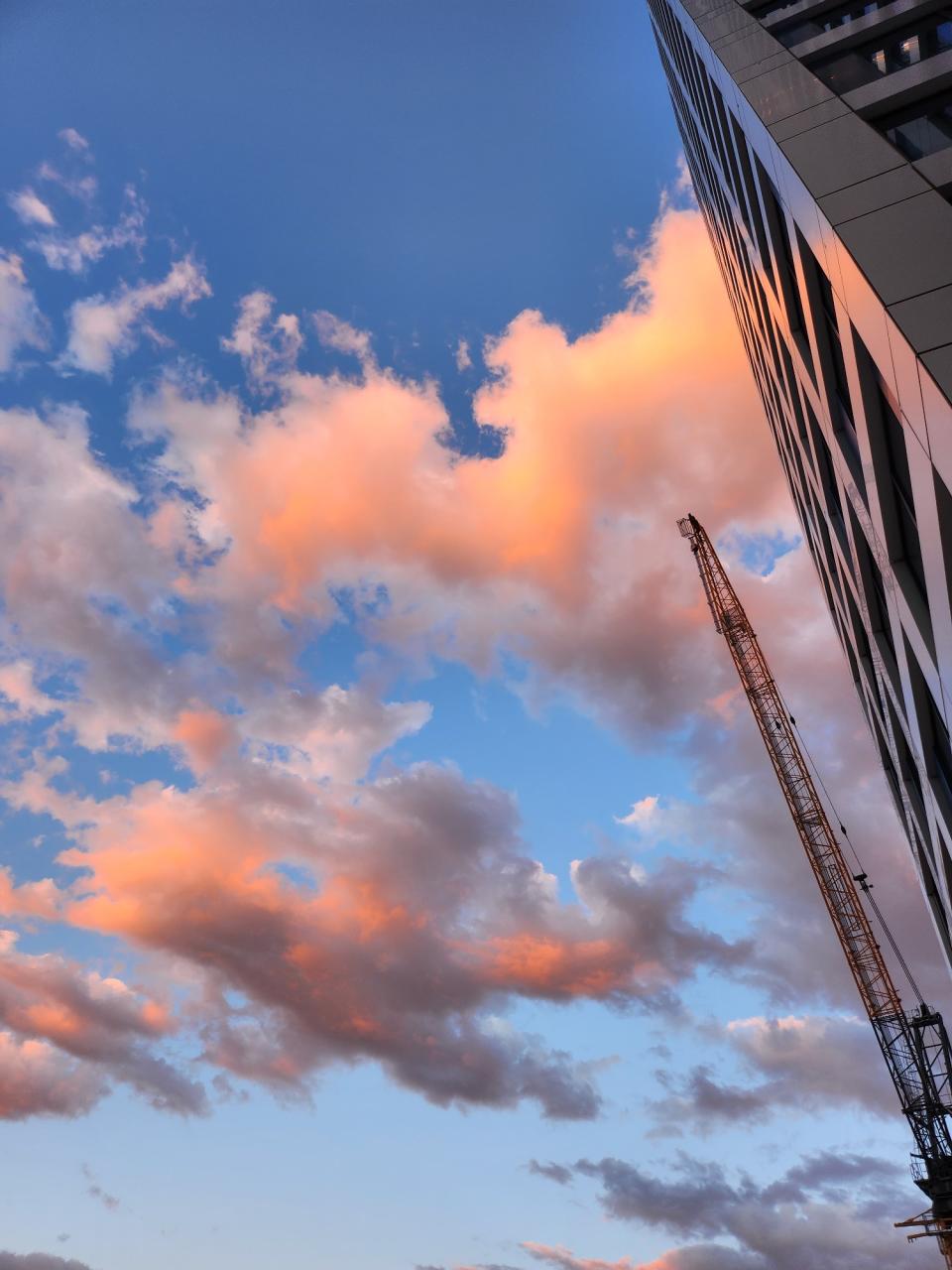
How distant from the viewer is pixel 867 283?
1388cm

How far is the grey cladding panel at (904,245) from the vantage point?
13.5 meters

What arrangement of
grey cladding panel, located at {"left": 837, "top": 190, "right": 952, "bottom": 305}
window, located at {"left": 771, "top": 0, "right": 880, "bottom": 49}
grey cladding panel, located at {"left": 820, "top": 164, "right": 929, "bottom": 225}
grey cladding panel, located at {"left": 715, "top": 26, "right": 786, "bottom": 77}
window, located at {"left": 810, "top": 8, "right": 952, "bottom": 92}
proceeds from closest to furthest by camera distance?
grey cladding panel, located at {"left": 837, "top": 190, "right": 952, "bottom": 305} < grey cladding panel, located at {"left": 820, "top": 164, "right": 929, "bottom": 225} < window, located at {"left": 810, "top": 8, "right": 952, "bottom": 92} < grey cladding panel, located at {"left": 715, "top": 26, "right": 786, "bottom": 77} < window, located at {"left": 771, "top": 0, "right": 880, "bottom": 49}

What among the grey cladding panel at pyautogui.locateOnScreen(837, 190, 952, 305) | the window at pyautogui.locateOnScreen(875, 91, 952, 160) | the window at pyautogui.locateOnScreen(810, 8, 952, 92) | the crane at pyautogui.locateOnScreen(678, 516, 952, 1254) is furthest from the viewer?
the crane at pyautogui.locateOnScreen(678, 516, 952, 1254)

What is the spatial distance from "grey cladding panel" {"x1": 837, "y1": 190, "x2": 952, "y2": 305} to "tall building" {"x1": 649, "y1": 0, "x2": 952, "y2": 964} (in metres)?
0.03

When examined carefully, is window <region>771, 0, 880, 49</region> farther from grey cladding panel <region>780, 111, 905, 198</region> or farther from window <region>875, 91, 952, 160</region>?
grey cladding panel <region>780, 111, 905, 198</region>

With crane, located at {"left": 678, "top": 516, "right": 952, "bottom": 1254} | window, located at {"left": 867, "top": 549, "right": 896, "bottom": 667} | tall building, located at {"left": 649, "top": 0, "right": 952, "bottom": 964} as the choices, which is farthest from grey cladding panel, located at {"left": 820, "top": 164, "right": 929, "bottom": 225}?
crane, located at {"left": 678, "top": 516, "right": 952, "bottom": 1254}

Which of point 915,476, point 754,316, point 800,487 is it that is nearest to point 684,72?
point 754,316

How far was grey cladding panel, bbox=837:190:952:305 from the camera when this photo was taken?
13.5 metres

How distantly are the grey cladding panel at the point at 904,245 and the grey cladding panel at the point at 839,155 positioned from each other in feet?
4.42

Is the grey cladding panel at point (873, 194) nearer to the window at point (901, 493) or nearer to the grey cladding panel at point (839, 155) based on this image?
the grey cladding panel at point (839, 155)

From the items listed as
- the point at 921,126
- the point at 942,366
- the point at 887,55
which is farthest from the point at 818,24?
the point at 942,366

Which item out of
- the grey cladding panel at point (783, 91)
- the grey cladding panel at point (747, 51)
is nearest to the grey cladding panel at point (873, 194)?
the grey cladding panel at point (783, 91)

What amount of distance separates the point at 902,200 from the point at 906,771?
61.5 ft

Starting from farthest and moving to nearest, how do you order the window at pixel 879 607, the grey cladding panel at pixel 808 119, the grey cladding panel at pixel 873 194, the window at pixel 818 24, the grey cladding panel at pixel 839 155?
1. the window at pixel 818 24
2. the window at pixel 879 607
3. the grey cladding panel at pixel 808 119
4. the grey cladding panel at pixel 839 155
5. the grey cladding panel at pixel 873 194
